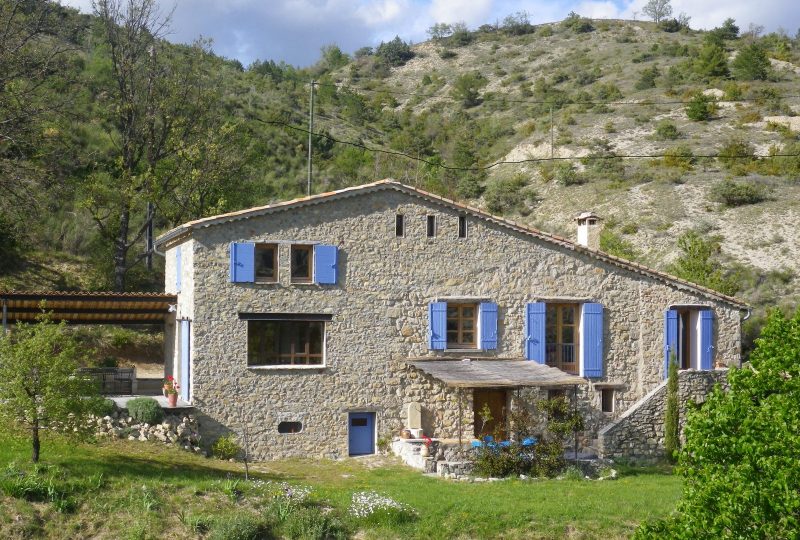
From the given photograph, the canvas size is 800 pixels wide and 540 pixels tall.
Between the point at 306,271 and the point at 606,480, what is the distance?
358 inches

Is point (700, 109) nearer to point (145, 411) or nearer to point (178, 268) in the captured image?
point (178, 268)

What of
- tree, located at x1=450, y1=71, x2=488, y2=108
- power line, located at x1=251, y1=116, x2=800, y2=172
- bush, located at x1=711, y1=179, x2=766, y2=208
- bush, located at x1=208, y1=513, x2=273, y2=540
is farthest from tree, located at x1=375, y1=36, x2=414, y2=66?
bush, located at x1=208, y1=513, x2=273, y2=540

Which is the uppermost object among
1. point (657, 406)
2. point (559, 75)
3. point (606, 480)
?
point (559, 75)

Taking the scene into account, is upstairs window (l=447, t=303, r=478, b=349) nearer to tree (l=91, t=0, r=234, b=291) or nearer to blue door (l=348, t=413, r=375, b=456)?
blue door (l=348, t=413, r=375, b=456)

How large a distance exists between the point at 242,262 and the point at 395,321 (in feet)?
14.0

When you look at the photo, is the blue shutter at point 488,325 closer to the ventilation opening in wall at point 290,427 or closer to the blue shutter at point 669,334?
the blue shutter at point 669,334

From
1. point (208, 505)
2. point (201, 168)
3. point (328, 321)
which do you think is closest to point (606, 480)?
point (328, 321)

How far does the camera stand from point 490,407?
23734mm

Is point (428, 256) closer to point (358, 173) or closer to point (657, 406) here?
point (657, 406)

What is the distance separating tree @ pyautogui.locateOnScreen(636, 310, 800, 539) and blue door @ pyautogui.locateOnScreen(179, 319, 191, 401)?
46.5 feet

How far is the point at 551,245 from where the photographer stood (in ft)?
80.3

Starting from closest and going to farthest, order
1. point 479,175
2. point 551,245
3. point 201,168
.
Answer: point 551,245 < point 201,168 < point 479,175

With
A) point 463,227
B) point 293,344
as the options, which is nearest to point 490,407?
point 463,227

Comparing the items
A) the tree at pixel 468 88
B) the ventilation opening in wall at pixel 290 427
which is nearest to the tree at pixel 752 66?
the tree at pixel 468 88
